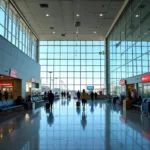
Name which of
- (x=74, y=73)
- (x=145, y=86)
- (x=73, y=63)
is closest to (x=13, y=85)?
A: (x=145, y=86)

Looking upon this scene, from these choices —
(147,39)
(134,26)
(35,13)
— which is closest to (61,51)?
(35,13)

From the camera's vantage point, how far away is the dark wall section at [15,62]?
16094 millimetres

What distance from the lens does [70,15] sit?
2334cm

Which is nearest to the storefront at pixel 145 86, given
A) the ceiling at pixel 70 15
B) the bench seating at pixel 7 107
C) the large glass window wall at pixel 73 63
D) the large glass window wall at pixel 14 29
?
the ceiling at pixel 70 15

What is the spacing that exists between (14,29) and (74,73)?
18.2 meters

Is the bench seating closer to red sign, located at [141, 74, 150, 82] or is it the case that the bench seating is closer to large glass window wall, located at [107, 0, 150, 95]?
red sign, located at [141, 74, 150, 82]

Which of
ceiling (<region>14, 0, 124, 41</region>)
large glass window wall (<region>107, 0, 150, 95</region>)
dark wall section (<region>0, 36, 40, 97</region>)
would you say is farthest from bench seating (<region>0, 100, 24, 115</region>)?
ceiling (<region>14, 0, 124, 41</region>)

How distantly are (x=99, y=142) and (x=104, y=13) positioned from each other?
19185 millimetres

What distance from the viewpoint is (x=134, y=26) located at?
19.2 meters

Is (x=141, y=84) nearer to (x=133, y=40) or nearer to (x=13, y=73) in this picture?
(x=133, y=40)

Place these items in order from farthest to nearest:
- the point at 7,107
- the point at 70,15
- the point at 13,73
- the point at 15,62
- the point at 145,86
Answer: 1. the point at 70,15
2. the point at 15,62
3. the point at 13,73
4. the point at 145,86
5. the point at 7,107

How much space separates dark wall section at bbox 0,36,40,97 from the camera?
16.1 m

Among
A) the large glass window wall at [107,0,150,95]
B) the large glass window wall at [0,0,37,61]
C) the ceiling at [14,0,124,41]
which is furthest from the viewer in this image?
the ceiling at [14,0,124,41]

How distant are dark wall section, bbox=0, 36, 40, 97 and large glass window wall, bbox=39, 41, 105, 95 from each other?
32.9ft
